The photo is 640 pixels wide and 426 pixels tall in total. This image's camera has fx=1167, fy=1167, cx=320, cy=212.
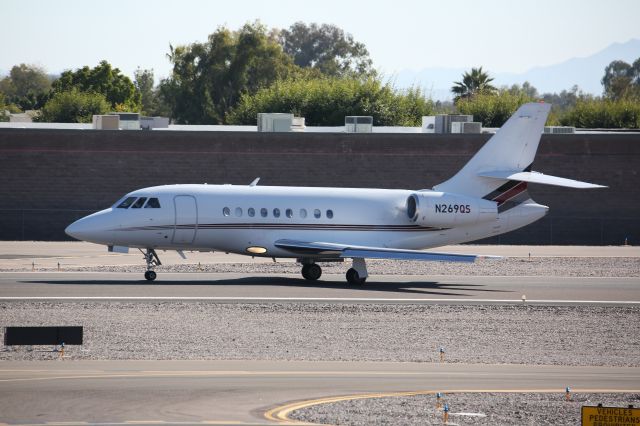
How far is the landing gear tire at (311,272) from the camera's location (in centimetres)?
3716

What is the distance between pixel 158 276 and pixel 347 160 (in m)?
20.2

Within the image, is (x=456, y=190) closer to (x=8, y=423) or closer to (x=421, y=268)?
(x=421, y=268)

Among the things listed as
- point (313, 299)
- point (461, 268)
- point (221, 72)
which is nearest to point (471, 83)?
point (221, 72)

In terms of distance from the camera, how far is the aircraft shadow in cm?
3466

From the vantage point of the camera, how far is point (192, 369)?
20.6m

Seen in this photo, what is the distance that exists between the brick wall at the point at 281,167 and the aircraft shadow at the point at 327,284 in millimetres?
18296

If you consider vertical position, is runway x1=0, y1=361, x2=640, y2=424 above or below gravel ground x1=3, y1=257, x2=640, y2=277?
below

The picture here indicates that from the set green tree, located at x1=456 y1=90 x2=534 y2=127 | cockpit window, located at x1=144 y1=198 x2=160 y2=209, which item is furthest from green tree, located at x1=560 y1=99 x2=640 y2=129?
cockpit window, located at x1=144 y1=198 x2=160 y2=209

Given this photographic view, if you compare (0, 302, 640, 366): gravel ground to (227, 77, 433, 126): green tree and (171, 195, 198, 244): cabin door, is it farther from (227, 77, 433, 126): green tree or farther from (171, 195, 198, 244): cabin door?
(227, 77, 433, 126): green tree

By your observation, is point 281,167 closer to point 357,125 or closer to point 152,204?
point 357,125

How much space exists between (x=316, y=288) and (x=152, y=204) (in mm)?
5670

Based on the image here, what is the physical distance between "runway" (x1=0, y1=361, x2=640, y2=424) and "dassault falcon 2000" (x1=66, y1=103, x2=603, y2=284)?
44.0ft

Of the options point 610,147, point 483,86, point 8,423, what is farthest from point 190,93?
point 8,423

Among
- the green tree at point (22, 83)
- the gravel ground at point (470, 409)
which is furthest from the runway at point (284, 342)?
the green tree at point (22, 83)
